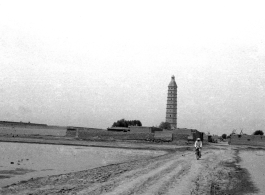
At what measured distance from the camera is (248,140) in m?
59.3

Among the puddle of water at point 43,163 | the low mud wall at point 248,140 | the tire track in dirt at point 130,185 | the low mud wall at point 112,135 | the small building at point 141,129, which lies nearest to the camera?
the tire track in dirt at point 130,185

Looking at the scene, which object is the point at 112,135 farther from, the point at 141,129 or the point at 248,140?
the point at 248,140

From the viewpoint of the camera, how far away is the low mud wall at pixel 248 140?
5759 cm

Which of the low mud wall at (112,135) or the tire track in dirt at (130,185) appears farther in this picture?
the low mud wall at (112,135)

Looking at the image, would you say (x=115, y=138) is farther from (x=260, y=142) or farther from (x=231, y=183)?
(x=231, y=183)

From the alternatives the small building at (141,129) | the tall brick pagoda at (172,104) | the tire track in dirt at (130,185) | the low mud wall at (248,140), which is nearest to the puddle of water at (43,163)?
the tire track in dirt at (130,185)

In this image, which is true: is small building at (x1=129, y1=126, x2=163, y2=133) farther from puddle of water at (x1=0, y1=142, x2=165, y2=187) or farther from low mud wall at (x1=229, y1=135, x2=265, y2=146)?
puddle of water at (x1=0, y1=142, x2=165, y2=187)

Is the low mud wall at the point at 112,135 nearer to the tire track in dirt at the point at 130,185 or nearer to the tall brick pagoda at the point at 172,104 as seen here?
the tall brick pagoda at the point at 172,104

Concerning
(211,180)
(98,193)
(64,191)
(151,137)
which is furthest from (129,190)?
(151,137)

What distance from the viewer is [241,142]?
6025 cm

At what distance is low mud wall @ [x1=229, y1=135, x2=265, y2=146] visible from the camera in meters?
57.6

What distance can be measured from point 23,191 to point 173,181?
4.63m

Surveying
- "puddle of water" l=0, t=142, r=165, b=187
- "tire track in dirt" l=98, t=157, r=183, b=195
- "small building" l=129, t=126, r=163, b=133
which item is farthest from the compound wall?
"tire track in dirt" l=98, t=157, r=183, b=195

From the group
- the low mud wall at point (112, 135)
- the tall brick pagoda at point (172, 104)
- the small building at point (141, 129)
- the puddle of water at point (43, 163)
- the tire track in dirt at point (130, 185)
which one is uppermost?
the tall brick pagoda at point (172, 104)
